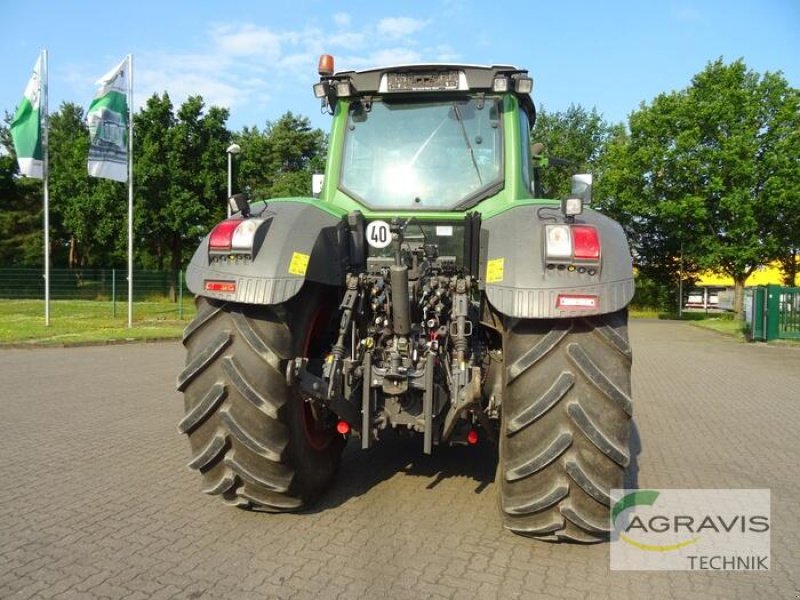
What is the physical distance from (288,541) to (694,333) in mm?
24702

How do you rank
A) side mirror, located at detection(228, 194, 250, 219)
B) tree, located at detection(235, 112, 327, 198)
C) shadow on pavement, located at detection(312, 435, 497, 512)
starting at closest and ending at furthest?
side mirror, located at detection(228, 194, 250, 219), shadow on pavement, located at detection(312, 435, 497, 512), tree, located at detection(235, 112, 327, 198)

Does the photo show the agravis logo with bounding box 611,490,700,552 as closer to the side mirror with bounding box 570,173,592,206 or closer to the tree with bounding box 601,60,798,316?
the side mirror with bounding box 570,173,592,206

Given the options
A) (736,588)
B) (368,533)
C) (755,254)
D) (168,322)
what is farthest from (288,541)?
(755,254)

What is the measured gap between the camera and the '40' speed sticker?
4.33 metres

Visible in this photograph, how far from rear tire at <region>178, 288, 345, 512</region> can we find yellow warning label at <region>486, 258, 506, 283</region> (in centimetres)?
110

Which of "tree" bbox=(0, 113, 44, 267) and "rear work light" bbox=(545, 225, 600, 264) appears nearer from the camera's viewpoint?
"rear work light" bbox=(545, 225, 600, 264)

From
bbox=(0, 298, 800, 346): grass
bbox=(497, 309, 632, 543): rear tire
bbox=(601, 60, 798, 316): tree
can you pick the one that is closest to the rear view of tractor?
bbox=(497, 309, 632, 543): rear tire

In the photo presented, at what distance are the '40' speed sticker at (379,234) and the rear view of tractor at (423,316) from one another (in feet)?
0.04

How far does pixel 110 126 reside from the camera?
1855cm

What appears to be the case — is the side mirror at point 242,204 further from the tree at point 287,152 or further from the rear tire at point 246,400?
the tree at point 287,152

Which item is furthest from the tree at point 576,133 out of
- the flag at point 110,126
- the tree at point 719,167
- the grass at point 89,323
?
the flag at point 110,126

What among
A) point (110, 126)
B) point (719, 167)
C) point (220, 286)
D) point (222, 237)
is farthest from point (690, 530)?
point (719, 167)

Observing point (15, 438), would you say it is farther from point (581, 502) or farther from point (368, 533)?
point (581, 502)

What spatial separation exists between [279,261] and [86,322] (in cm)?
2077
